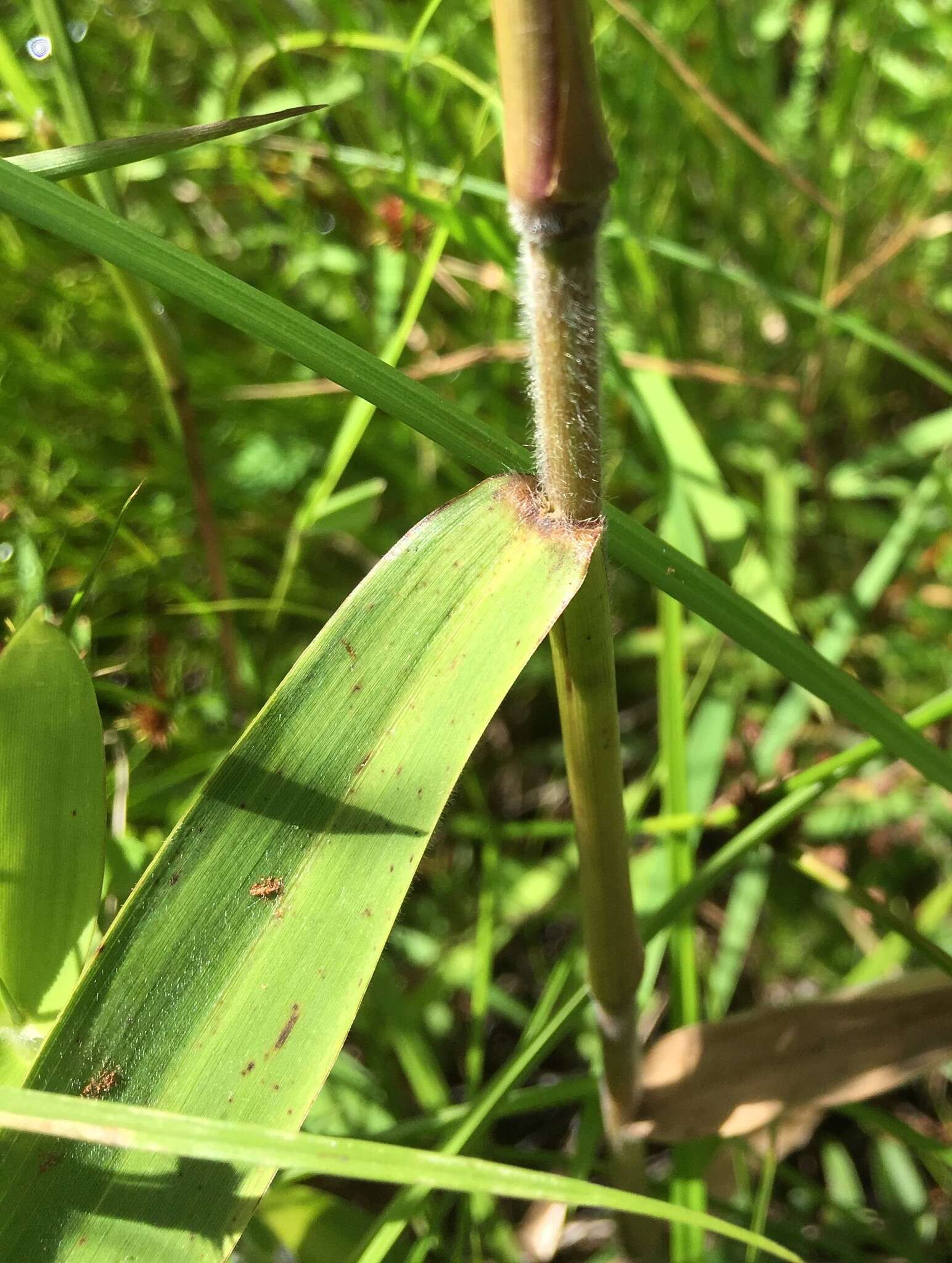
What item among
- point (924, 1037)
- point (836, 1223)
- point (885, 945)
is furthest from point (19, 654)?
point (836, 1223)

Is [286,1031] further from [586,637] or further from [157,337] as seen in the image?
[157,337]

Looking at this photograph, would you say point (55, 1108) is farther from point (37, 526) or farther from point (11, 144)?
point (11, 144)

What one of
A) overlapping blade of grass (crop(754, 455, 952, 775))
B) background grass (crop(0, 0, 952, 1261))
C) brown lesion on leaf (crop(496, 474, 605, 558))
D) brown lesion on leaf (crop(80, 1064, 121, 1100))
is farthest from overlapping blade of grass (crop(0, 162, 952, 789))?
overlapping blade of grass (crop(754, 455, 952, 775))

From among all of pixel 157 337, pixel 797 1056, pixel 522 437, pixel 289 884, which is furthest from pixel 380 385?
pixel 522 437

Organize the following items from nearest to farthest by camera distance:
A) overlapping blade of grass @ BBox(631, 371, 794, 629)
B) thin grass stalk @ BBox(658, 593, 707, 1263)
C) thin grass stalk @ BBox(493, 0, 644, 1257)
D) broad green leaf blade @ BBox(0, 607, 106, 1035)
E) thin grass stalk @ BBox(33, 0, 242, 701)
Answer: thin grass stalk @ BBox(493, 0, 644, 1257) → broad green leaf blade @ BBox(0, 607, 106, 1035) → thin grass stalk @ BBox(33, 0, 242, 701) → thin grass stalk @ BBox(658, 593, 707, 1263) → overlapping blade of grass @ BBox(631, 371, 794, 629)

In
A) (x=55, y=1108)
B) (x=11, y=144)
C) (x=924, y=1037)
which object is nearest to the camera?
(x=55, y=1108)

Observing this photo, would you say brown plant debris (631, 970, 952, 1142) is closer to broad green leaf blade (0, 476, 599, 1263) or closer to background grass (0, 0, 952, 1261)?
background grass (0, 0, 952, 1261)
